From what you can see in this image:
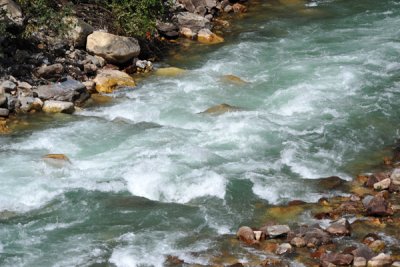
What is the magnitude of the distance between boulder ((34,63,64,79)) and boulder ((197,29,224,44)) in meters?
5.30

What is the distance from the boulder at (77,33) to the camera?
1636 cm

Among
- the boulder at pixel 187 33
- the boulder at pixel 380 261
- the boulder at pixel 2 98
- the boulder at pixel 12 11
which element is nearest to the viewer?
the boulder at pixel 380 261

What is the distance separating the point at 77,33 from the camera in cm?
1638

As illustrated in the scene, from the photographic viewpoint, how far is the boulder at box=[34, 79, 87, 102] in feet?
46.9

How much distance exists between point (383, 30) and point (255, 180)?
9.93 metres

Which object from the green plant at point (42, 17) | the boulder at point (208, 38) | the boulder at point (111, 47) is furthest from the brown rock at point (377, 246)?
the boulder at point (208, 38)

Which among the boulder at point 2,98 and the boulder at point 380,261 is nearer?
the boulder at point 380,261

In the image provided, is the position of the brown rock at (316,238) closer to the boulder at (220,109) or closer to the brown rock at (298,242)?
the brown rock at (298,242)

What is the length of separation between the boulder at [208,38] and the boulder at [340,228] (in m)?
10.5

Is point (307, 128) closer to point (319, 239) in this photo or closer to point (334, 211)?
point (334, 211)

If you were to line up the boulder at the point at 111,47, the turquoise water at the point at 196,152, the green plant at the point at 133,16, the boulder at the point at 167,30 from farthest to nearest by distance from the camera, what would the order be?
the boulder at the point at 167,30
the green plant at the point at 133,16
the boulder at the point at 111,47
the turquoise water at the point at 196,152

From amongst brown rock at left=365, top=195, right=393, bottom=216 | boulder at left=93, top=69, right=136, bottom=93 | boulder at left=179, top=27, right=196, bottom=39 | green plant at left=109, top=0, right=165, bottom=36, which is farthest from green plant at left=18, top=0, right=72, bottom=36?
brown rock at left=365, top=195, right=393, bottom=216

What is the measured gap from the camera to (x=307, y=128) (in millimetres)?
13102

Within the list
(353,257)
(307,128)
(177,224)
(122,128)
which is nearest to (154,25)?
(122,128)
